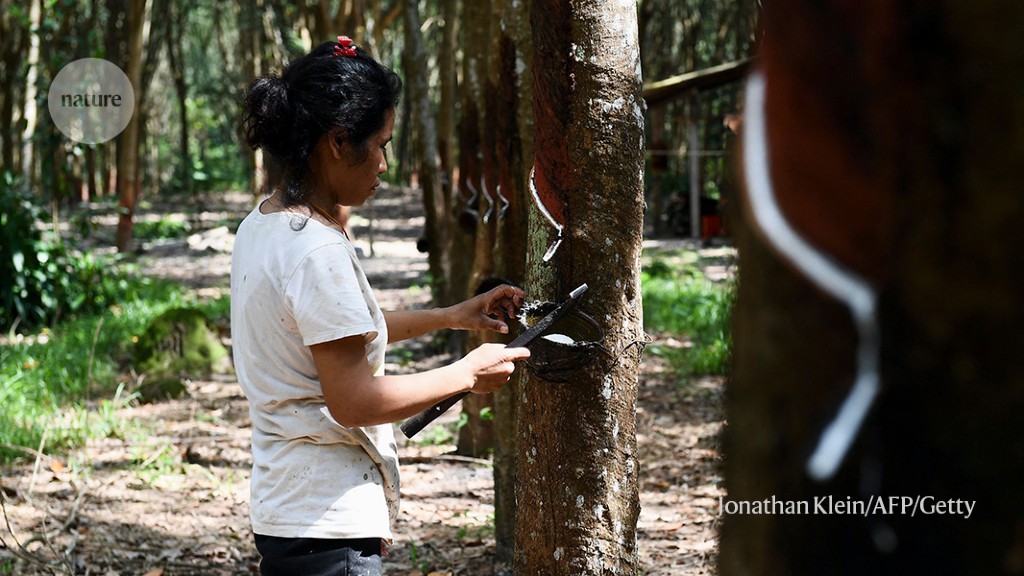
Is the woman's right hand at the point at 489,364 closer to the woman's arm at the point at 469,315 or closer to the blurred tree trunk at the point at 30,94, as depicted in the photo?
the woman's arm at the point at 469,315

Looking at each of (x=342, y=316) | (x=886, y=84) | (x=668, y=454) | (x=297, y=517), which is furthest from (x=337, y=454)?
(x=668, y=454)

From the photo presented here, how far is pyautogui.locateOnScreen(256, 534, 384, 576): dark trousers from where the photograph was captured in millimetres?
2174

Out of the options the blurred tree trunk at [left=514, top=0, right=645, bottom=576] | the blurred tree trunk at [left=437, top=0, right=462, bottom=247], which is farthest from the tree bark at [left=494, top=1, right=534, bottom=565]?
the blurred tree trunk at [left=437, top=0, right=462, bottom=247]

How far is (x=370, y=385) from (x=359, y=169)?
479 mm

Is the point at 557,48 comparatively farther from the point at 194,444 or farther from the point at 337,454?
the point at 194,444

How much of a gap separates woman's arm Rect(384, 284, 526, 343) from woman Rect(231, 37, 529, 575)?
331 millimetres

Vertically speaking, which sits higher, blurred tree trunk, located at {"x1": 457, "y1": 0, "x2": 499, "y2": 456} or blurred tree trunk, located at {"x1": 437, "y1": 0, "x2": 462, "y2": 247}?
blurred tree trunk, located at {"x1": 437, "y1": 0, "x2": 462, "y2": 247}

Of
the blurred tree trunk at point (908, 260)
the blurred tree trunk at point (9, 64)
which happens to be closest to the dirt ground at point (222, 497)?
the blurred tree trunk at point (908, 260)

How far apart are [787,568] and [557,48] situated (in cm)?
165

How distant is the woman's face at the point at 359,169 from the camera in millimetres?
2170

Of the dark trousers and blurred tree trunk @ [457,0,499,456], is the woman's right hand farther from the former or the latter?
blurred tree trunk @ [457,0,499,456]

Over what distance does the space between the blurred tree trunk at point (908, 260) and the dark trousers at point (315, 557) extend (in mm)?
1502

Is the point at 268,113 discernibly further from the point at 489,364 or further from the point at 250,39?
the point at 250,39

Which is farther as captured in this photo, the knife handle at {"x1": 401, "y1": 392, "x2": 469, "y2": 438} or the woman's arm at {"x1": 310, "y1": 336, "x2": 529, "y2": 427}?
the knife handle at {"x1": 401, "y1": 392, "x2": 469, "y2": 438}
